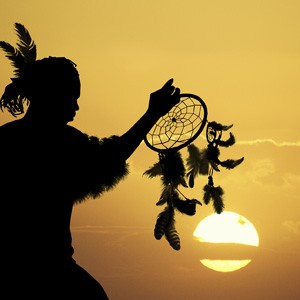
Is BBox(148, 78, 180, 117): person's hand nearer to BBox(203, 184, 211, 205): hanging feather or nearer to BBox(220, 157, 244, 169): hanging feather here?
BBox(220, 157, 244, 169): hanging feather

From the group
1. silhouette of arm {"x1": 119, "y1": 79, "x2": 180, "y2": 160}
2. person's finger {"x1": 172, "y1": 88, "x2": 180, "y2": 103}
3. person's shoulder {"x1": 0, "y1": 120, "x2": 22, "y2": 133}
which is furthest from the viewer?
person's finger {"x1": 172, "y1": 88, "x2": 180, "y2": 103}

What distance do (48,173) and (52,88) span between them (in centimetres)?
78

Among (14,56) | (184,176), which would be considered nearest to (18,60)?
(14,56)

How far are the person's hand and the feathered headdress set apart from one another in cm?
127

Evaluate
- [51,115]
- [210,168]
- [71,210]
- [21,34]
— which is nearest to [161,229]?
[210,168]

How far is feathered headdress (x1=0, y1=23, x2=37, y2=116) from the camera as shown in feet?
20.7

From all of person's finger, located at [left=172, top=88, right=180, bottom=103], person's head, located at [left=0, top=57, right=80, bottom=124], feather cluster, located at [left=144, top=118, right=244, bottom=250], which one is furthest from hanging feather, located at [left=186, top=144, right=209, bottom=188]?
person's head, located at [left=0, top=57, right=80, bottom=124]

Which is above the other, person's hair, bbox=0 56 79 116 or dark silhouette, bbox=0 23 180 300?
person's hair, bbox=0 56 79 116

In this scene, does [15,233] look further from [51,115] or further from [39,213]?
[51,115]

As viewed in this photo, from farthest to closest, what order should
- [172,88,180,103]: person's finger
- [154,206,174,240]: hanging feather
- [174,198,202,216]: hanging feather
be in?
[154,206,174,240]: hanging feather, [174,198,202,216]: hanging feather, [172,88,180,103]: person's finger

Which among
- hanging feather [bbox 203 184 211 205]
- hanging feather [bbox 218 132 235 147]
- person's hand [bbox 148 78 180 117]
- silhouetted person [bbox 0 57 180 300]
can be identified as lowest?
silhouetted person [bbox 0 57 180 300]

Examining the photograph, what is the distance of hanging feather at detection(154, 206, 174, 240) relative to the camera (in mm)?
7299

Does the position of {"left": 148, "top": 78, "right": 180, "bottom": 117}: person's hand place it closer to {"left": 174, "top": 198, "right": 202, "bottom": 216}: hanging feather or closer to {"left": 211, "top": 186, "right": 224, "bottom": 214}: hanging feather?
{"left": 174, "top": 198, "right": 202, "bottom": 216}: hanging feather

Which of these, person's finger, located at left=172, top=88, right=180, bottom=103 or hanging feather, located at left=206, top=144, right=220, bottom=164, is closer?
person's finger, located at left=172, top=88, right=180, bottom=103
